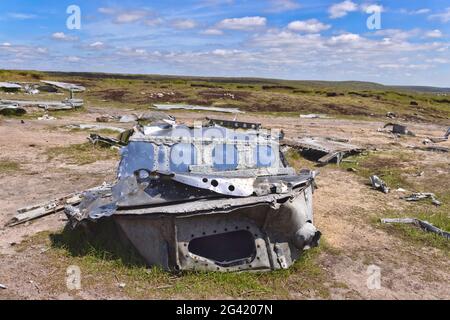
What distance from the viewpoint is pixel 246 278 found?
17.9 ft

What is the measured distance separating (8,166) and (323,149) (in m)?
9.74

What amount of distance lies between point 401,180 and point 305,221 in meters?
6.94

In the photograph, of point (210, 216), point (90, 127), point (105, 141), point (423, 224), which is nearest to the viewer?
point (210, 216)

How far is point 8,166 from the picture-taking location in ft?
38.6

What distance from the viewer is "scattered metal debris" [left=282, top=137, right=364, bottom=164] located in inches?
542

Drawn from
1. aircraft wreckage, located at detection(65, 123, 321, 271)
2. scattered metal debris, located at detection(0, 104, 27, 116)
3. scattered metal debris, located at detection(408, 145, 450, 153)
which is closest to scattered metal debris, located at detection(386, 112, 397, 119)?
scattered metal debris, located at detection(408, 145, 450, 153)

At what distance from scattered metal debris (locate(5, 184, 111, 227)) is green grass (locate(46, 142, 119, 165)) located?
174 inches

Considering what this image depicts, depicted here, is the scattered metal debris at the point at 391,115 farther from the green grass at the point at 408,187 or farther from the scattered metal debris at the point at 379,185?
the scattered metal debris at the point at 379,185

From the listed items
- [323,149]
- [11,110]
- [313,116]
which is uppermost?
[11,110]

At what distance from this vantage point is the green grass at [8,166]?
1138cm

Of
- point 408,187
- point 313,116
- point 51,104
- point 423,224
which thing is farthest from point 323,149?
point 51,104

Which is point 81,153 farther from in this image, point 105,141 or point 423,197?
point 423,197

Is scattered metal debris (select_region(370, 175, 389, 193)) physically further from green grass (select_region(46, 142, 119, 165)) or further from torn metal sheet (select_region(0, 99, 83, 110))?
torn metal sheet (select_region(0, 99, 83, 110))

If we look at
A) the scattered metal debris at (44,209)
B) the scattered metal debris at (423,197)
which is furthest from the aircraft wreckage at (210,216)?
the scattered metal debris at (423,197)
